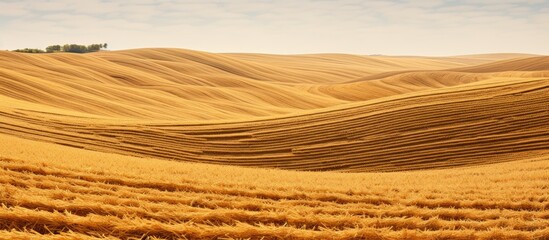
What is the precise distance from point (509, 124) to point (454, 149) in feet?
6.97

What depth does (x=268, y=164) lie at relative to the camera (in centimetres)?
1853

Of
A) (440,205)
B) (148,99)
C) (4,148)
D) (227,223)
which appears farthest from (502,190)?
(148,99)

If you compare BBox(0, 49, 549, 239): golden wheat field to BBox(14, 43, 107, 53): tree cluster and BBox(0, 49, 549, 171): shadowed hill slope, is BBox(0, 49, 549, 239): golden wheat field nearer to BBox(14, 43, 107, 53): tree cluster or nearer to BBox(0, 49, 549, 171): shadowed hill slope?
BBox(0, 49, 549, 171): shadowed hill slope

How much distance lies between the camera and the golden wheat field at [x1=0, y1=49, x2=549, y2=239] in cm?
627

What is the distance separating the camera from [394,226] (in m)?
6.78

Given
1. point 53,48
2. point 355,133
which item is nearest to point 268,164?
point 355,133

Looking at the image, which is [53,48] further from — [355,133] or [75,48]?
[355,133]

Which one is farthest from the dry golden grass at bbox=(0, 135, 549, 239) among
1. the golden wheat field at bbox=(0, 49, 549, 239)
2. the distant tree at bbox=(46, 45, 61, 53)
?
the distant tree at bbox=(46, 45, 61, 53)

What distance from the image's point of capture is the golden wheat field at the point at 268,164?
627cm

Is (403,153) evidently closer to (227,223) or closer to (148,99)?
(227,223)

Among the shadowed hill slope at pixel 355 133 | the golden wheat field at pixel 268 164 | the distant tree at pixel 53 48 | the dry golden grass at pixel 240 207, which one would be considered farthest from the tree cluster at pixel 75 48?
the dry golden grass at pixel 240 207

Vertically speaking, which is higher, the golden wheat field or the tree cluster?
the tree cluster

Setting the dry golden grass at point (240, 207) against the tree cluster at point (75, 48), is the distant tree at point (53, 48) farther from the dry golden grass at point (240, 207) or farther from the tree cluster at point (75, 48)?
the dry golden grass at point (240, 207)

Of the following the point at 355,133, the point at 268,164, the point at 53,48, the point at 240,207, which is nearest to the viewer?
the point at 240,207
